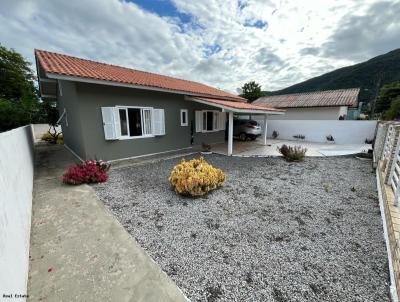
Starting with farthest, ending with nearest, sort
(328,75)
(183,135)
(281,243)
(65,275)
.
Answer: (328,75)
(183,135)
(281,243)
(65,275)

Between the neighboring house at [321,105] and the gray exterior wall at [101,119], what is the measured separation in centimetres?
1329

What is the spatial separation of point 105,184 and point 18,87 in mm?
30095

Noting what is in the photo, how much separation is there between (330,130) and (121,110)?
13.9m

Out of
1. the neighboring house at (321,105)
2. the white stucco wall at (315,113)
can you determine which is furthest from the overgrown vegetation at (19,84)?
the neighboring house at (321,105)

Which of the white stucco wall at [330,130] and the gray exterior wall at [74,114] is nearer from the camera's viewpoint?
the gray exterior wall at [74,114]

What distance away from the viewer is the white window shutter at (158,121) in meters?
8.16

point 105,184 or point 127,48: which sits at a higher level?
point 127,48

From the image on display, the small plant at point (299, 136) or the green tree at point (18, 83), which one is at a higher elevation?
the green tree at point (18, 83)

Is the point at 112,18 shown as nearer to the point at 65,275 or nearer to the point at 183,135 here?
the point at 183,135

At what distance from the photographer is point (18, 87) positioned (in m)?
23.5

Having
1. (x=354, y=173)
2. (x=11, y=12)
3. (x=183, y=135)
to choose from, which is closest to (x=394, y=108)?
(x=354, y=173)

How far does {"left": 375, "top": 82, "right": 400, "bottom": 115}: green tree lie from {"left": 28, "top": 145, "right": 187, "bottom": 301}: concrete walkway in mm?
42302

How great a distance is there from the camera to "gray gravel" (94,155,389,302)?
2016 mm

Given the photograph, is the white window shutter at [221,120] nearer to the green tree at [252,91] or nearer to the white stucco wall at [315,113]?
the white stucco wall at [315,113]
